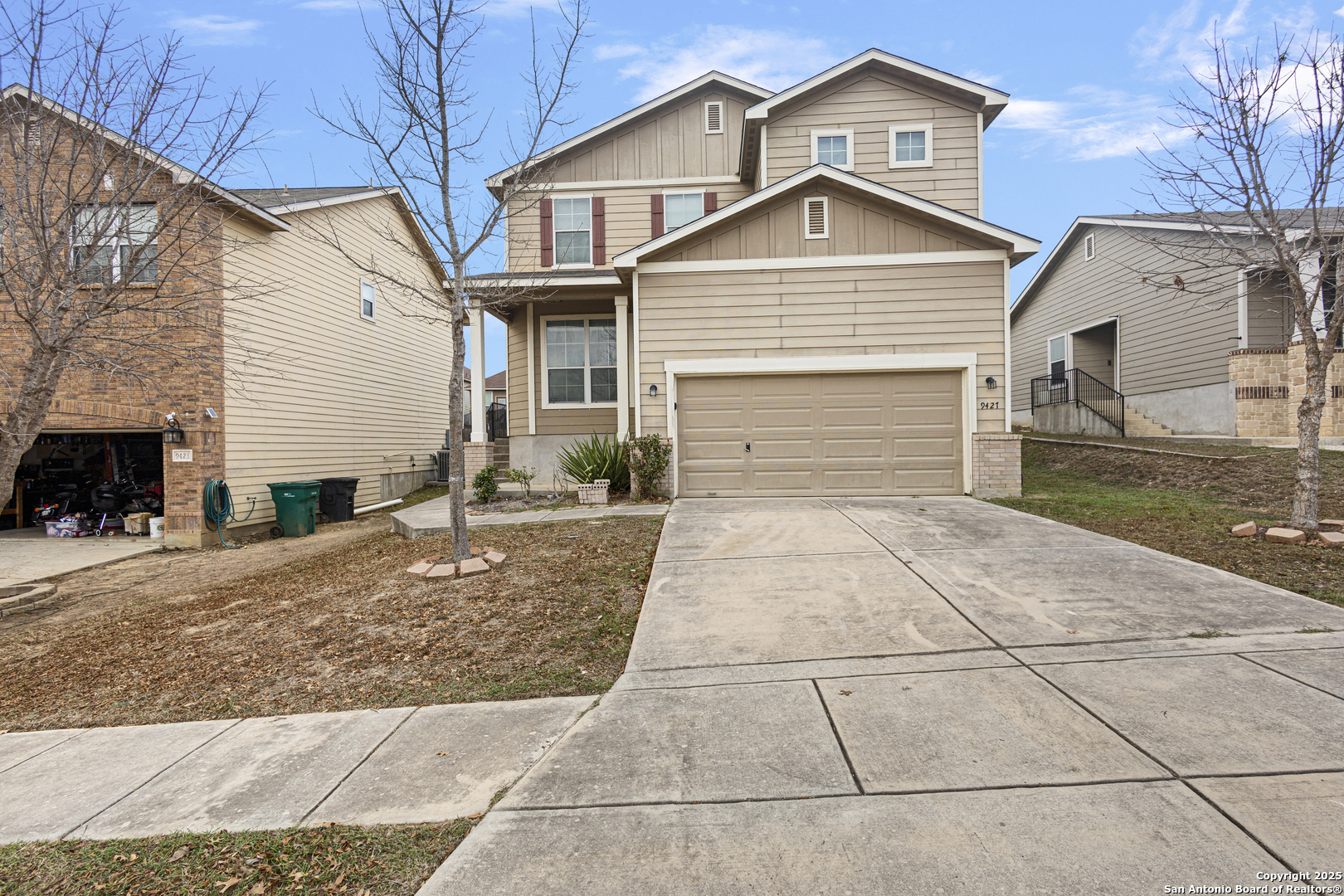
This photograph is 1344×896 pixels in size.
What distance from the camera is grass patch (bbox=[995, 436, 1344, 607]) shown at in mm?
6070

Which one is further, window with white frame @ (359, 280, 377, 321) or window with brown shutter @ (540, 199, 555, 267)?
window with white frame @ (359, 280, 377, 321)

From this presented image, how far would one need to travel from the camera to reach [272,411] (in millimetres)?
12547

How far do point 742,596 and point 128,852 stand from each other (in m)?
4.18

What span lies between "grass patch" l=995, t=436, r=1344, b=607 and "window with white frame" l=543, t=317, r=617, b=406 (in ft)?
25.4

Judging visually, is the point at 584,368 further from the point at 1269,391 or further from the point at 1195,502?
the point at 1269,391

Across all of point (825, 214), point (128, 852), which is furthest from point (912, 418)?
point (128, 852)

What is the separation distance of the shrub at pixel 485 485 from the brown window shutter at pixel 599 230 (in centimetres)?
588

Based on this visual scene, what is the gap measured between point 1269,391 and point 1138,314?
14.6 feet

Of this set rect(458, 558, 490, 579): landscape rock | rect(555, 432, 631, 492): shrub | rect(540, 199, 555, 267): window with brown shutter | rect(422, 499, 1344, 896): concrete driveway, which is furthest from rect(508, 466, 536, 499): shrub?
rect(422, 499, 1344, 896): concrete driveway

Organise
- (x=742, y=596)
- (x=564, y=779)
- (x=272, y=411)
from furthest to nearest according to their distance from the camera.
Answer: (x=272, y=411), (x=742, y=596), (x=564, y=779)

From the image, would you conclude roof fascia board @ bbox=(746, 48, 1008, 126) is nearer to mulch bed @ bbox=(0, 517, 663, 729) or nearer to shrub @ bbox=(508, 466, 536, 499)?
shrub @ bbox=(508, 466, 536, 499)

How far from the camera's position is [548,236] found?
14.9m

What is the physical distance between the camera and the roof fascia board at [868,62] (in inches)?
520

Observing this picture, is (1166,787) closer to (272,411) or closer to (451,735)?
(451,735)
